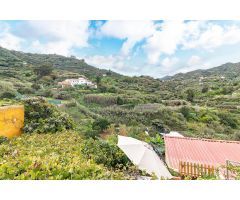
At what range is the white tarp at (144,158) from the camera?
3.84 m

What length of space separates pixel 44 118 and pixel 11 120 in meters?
0.79

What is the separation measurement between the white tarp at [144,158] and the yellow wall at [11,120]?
2.21m

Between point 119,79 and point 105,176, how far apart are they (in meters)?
2.72

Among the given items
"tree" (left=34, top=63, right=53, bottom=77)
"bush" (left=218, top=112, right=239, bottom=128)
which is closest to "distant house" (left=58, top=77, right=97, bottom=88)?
"tree" (left=34, top=63, right=53, bottom=77)

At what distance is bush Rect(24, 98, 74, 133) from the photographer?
551 cm

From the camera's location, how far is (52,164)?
9.69ft

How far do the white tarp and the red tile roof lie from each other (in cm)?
46

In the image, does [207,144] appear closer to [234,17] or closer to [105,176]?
[234,17]

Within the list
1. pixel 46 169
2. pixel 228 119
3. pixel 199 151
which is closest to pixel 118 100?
pixel 199 151

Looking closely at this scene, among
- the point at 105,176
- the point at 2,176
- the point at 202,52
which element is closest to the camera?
the point at 2,176

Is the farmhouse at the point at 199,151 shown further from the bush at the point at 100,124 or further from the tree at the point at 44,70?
the tree at the point at 44,70

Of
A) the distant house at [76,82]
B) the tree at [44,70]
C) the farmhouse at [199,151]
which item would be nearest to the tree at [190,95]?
the farmhouse at [199,151]

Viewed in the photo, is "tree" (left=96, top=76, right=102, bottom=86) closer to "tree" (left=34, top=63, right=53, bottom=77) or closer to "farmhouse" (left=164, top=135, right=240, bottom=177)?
"tree" (left=34, top=63, right=53, bottom=77)
